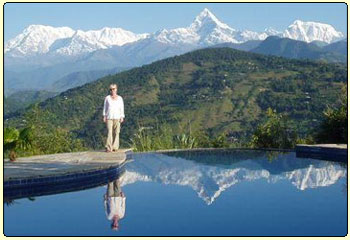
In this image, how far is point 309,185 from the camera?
8125 mm

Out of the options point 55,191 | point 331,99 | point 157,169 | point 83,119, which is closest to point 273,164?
point 157,169

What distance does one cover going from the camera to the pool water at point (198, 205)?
208 inches

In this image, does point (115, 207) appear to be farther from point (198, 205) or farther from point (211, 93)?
point (211, 93)

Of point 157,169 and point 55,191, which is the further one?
point 157,169

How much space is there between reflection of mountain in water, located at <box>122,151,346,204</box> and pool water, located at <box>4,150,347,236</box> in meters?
0.02

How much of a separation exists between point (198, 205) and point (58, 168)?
262cm

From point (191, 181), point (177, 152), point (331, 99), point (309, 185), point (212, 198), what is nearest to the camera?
point (212, 198)

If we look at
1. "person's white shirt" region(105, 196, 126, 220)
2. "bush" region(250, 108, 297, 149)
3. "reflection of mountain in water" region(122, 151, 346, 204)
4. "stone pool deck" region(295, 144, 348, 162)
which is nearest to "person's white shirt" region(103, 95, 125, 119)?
"reflection of mountain in water" region(122, 151, 346, 204)

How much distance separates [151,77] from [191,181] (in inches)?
3950

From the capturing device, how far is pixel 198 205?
6.57 m

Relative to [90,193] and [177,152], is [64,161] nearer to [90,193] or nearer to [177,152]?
[90,193]

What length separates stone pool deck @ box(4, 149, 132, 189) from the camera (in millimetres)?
7051

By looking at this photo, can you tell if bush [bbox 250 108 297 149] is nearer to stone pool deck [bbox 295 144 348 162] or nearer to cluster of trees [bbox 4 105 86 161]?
stone pool deck [bbox 295 144 348 162]

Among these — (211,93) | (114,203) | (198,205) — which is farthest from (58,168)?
(211,93)
